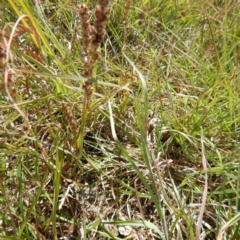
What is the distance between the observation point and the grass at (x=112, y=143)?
690 mm

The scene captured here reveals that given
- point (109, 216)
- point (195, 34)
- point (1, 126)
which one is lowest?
point (109, 216)

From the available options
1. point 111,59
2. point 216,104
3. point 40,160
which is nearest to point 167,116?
point 216,104

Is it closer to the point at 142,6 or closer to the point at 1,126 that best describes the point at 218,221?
the point at 1,126

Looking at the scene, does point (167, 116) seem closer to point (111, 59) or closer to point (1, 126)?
point (111, 59)

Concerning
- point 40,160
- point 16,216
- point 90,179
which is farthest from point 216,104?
point 16,216

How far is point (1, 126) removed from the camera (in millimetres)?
779

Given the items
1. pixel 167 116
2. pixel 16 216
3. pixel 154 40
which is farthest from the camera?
pixel 154 40

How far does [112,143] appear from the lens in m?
0.89

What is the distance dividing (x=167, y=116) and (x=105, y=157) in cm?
24

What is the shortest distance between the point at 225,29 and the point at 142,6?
345 mm

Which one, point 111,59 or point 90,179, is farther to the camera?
point 111,59

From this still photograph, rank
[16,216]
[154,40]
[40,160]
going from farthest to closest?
[154,40]
[40,160]
[16,216]

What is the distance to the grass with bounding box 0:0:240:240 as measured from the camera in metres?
0.69

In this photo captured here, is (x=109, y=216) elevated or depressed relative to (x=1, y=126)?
depressed
